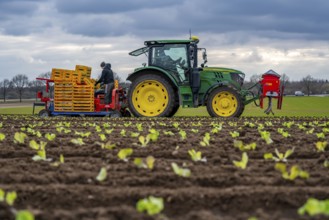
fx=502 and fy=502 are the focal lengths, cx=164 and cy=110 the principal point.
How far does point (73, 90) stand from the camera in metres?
17.8

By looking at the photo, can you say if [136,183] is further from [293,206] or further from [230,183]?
[293,206]

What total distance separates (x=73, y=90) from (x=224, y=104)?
18.2 ft

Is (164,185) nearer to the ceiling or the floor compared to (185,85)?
nearer to the floor

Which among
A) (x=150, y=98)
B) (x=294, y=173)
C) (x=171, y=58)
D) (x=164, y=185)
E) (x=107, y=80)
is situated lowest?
(x=164, y=185)

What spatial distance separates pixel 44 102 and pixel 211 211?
52.4 feet

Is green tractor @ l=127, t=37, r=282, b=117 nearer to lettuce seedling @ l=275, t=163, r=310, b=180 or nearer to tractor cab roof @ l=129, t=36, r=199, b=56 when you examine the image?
tractor cab roof @ l=129, t=36, r=199, b=56

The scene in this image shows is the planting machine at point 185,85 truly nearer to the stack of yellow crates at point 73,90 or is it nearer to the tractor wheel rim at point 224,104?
the tractor wheel rim at point 224,104

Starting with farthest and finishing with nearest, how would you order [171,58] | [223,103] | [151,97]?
[151,97], [171,58], [223,103]

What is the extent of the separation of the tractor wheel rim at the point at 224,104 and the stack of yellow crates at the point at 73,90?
4572mm

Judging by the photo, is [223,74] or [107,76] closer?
[223,74]

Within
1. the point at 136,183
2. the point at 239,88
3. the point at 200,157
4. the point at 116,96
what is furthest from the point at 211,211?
the point at 116,96

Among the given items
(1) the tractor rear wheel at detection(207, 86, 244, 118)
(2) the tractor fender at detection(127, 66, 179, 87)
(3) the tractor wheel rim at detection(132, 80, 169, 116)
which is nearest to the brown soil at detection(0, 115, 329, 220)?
(1) the tractor rear wheel at detection(207, 86, 244, 118)

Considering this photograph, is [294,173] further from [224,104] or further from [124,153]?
[224,104]

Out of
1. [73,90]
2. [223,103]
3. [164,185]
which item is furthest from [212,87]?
[164,185]
